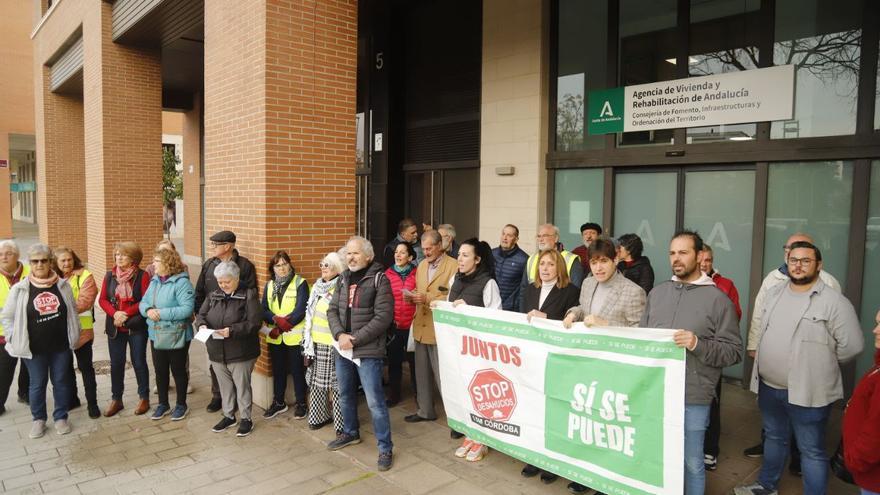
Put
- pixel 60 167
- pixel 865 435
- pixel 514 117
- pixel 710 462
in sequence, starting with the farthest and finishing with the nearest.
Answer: pixel 60 167 < pixel 514 117 < pixel 710 462 < pixel 865 435

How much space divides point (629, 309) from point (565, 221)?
4473 mm

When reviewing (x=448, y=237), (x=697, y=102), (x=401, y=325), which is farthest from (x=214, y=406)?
(x=697, y=102)

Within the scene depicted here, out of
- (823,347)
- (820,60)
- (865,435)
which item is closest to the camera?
(865,435)

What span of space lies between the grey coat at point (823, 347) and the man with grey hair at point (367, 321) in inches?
121

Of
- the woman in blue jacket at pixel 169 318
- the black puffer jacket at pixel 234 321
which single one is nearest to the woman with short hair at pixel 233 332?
the black puffer jacket at pixel 234 321

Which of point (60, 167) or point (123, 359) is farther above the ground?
point (60, 167)

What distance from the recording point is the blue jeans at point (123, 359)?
623 centimetres

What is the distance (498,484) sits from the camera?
4598mm

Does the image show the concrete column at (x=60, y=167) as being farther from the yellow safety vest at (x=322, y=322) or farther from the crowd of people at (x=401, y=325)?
the yellow safety vest at (x=322, y=322)

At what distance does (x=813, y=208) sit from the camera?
6445 millimetres

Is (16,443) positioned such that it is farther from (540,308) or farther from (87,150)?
(87,150)

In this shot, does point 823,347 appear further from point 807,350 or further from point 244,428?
point 244,428

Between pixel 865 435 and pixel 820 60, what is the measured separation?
15.7 ft

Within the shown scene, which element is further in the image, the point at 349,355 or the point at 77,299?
the point at 77,299
